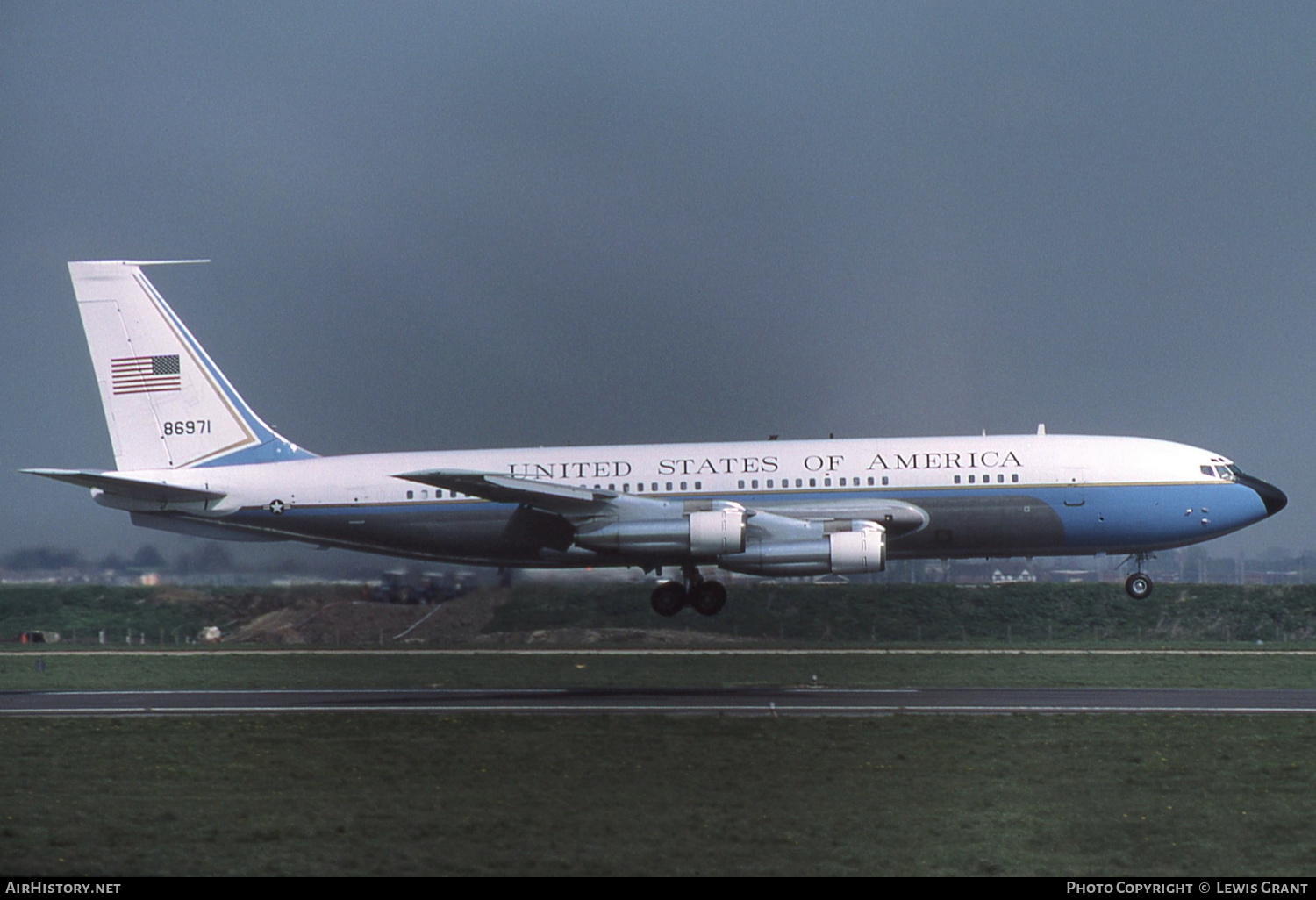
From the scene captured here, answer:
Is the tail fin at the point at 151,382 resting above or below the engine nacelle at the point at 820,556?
above

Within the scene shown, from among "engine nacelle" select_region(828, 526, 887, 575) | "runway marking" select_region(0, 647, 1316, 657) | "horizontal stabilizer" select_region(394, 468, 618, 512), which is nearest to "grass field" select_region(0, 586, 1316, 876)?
"engine nacelle" select_region(828, 526, 887, 575)

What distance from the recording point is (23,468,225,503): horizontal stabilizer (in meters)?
42.2

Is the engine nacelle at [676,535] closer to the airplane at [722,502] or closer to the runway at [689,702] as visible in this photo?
the airplane at [722,502]

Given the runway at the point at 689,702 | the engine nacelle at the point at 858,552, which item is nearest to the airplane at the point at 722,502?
the engine nacelle at the point at 858,552

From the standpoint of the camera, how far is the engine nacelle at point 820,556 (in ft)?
127

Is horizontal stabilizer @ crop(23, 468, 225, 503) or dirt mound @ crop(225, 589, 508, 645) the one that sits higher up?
horizontal stabilizer @ crop(23, 468, 225, 503)

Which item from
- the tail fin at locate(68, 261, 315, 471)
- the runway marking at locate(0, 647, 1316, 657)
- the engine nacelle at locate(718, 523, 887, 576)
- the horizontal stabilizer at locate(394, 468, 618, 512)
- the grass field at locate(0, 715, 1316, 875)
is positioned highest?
the tail fin at locate(68, 261, 315, 471)

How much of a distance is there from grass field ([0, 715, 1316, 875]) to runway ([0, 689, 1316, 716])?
5.65ft

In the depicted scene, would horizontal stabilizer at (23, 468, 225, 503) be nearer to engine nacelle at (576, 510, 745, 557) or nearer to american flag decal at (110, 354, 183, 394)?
american flag decal at (110, 354, 183, 394)

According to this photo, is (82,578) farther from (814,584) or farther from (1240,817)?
(1240,817)

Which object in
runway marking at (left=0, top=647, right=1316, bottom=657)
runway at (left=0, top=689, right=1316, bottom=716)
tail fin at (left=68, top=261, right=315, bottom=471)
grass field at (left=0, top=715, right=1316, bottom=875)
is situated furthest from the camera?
tail fin at (left=68, top=261, right=315, bottom=471)

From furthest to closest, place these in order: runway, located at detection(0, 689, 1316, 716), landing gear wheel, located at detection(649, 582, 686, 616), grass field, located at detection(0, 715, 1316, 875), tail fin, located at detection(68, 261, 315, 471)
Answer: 1. tail fin, located at detection(68, 261, 315, 471)
2. landing gear wheel, located at detection(649, 582, 686, 616)
3. runway, located at detection(0, 689, 1316, 716)
4. grass field, located at detection(0, 715, 1316, 875)

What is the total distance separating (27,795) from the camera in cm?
1956

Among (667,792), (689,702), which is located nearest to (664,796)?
(667,792)
